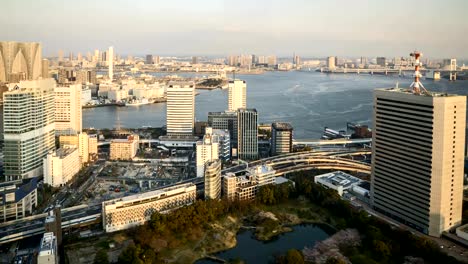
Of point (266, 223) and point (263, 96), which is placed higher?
point (263, 96)

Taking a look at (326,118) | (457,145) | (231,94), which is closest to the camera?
(457,145)

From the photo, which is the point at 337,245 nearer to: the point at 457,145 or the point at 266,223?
the point at 266,223

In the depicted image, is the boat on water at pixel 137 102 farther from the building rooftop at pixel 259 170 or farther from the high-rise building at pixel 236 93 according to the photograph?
the building rooftop at pixel 259 170

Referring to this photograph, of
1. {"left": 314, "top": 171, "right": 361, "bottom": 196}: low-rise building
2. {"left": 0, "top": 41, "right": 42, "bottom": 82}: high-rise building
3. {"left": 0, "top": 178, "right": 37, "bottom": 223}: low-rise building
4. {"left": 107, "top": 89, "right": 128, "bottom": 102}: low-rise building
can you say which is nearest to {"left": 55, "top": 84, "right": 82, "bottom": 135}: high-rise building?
{"left": 0, "top": 178, "right": 37, "bottom": 223}: low-rise building

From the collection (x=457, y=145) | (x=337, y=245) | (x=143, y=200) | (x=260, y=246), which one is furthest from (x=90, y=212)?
(x=457, y=145)

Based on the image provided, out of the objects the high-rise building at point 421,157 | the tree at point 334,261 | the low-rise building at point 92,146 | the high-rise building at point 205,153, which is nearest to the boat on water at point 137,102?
the low-rise building at point 92,146

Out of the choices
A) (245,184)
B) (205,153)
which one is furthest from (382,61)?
(245,184)

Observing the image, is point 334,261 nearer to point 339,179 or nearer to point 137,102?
point 339,179
